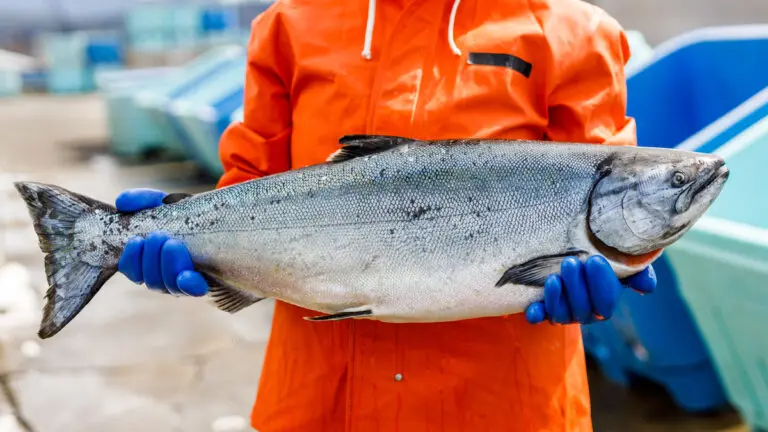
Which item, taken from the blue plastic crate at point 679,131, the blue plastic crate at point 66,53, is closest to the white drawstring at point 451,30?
the blue plastic crate at point 679,131

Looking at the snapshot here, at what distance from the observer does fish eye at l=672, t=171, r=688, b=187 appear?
4.56 ft

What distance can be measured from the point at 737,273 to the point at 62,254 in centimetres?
178

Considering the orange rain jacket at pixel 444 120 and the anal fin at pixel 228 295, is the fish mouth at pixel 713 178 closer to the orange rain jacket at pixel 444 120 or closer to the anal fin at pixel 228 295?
the orange rain jacket at pixel 444 120

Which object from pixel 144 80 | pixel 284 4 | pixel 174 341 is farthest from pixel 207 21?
pixel 284 4

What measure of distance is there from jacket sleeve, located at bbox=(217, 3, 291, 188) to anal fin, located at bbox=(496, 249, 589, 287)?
24.0 inches

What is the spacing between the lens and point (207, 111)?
22.4ft

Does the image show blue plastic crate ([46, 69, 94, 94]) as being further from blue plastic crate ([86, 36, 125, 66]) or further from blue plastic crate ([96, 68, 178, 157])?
blue plastic crate ([96, 68, 178, 157])

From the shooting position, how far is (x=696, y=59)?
400 cm

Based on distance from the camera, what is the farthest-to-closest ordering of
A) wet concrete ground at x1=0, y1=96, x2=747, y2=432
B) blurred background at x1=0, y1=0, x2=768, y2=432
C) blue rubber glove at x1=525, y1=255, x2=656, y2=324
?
wet concrete ground at x1=0, y1=96, x2=747, y2=432, blurred background at x1=0, y1=0, x2=768, y2=432, blue rubber glove at x1=525, y1=255, x2=656, y2=324

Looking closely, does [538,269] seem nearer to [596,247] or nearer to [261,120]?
[596,247]

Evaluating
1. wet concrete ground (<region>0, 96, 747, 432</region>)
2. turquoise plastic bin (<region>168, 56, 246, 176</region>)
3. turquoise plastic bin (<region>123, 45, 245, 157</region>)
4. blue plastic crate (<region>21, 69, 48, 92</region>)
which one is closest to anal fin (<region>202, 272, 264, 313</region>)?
wet concrete ground (<region>0, 96, 747, 432</region>)

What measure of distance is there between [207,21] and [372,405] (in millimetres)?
21704

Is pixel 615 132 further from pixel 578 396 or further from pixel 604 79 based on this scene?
A: pixel 578 396

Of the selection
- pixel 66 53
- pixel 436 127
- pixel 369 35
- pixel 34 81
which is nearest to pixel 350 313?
pixel 436 127
